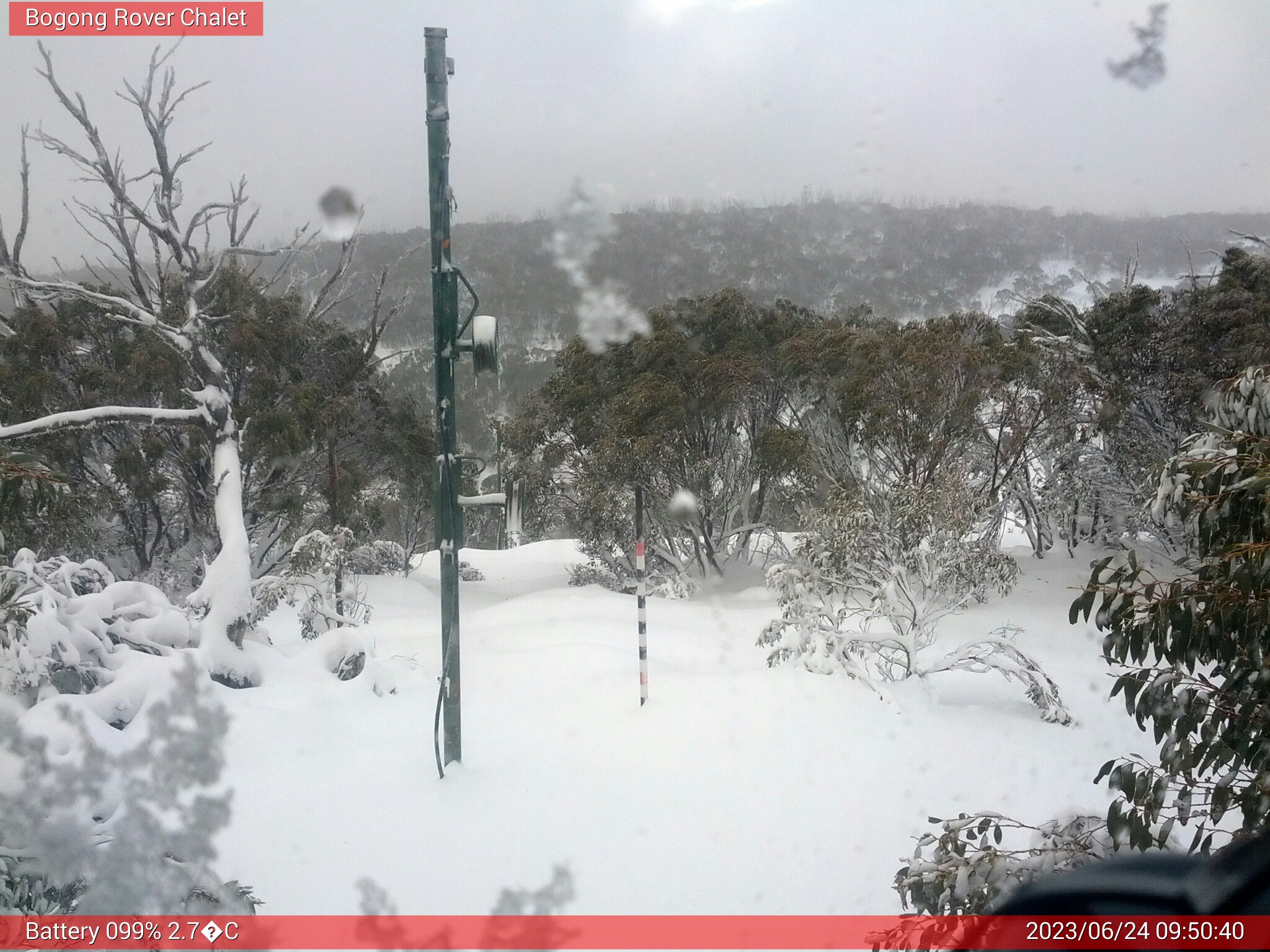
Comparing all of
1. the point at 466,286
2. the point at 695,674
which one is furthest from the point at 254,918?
the point at 695,674

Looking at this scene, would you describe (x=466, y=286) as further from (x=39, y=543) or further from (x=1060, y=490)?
(x=1060, y=490)

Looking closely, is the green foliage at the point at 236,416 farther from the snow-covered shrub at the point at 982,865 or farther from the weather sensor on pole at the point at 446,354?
the snow-covered shrub at the point at 982,865

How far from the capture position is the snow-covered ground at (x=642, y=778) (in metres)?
2.14

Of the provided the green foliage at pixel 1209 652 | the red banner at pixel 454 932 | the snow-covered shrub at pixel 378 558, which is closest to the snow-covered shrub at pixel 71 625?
the red banner at pixel 454 932

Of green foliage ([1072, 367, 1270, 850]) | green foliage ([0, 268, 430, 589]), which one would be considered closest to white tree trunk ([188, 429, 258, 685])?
green foliage ([0, 268, 430, 589])

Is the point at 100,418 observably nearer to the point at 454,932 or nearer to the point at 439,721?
the point at 439,721

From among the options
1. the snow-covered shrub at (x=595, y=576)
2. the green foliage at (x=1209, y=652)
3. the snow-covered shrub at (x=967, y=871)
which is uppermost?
the green foliage at (x=1209, y=652)

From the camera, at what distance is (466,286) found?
2.55 meters

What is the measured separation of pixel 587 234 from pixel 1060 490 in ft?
13.2

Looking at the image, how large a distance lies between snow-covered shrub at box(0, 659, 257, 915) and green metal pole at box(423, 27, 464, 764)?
0.68m

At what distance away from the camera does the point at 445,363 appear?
8.59 feet

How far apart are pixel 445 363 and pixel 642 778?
4.76ft

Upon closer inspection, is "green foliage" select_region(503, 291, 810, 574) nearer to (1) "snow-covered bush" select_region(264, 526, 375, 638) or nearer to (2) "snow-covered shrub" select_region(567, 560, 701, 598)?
(2) "snow-covered shrub" select_region(567, 560, 701, 598)

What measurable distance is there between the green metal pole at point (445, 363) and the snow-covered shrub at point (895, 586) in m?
1.63
